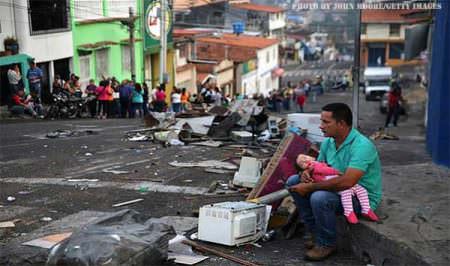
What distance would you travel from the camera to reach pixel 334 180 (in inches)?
191

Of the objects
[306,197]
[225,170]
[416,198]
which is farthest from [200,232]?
[225,170]

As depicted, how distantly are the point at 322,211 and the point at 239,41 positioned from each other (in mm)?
45172

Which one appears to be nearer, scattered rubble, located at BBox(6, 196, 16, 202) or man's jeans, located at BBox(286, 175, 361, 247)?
man's jeans, located at BBox(286, 175, 361, 247)

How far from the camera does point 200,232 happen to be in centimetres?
559

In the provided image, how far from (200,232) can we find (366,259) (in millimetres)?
1518

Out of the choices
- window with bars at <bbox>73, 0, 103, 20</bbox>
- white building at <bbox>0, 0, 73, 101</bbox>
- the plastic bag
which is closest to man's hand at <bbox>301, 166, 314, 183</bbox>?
the plastic bag

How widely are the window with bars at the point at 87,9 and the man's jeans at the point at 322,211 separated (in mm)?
23199

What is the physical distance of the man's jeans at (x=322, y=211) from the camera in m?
4.91

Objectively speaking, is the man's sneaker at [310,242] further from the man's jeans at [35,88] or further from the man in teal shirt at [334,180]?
the man's jeans at [35,88]

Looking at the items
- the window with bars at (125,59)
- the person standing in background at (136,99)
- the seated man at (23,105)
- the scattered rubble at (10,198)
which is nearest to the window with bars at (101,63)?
the window with bars at (125,59)

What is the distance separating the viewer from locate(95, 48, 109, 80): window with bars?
28628mm

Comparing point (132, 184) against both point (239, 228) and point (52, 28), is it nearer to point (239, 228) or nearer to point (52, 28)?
point (239, 228)

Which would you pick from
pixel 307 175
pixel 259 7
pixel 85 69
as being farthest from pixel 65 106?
pixel 259 7

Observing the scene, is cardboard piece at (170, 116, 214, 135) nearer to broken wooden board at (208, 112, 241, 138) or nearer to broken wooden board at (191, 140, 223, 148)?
broken wooden board at (208, 112, 241, 138)
